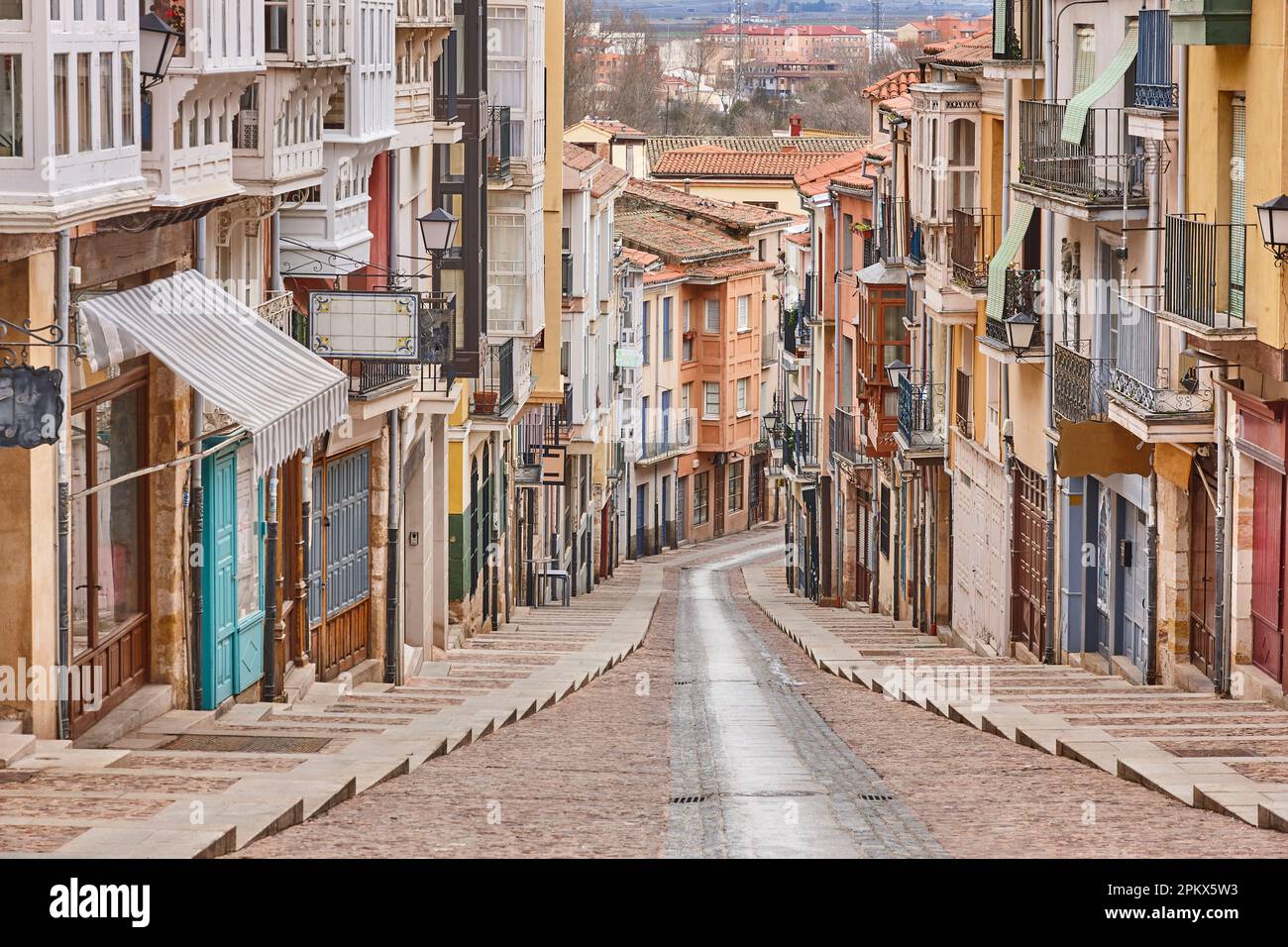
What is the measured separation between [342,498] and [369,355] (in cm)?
305

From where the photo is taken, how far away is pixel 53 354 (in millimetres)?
14500

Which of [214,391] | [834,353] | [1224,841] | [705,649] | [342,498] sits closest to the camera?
[1224,841]

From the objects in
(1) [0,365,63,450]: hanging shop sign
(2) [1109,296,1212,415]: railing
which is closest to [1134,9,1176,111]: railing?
(2) [1109,296,1212,415]: railing

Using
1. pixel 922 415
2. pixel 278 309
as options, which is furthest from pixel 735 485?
pixel 278 309

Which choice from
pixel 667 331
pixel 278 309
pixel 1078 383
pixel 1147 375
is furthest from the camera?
pixel 667 331

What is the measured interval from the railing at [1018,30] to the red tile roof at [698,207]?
41.5m

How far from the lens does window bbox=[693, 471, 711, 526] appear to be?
2923 inches

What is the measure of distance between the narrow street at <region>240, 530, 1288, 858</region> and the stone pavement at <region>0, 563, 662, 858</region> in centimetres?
28

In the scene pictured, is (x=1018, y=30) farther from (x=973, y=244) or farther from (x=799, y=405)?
(x=799, y=405)

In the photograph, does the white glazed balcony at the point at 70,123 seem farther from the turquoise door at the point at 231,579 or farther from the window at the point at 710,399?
the window at the point at 710,399

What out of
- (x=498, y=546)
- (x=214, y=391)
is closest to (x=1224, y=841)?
(x=214, y=391)

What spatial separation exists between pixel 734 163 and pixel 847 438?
1637 inches

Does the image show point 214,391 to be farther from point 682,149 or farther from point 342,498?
point 682,149

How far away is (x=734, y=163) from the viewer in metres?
85.5
